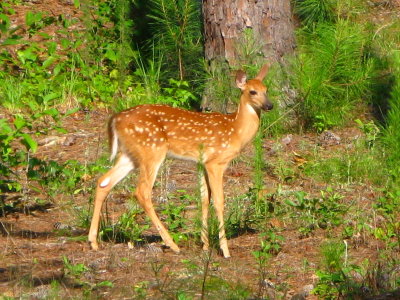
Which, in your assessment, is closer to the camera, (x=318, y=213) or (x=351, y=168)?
(x=318, y=213)

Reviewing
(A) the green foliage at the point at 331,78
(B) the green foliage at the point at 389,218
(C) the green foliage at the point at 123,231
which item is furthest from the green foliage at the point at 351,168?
(C) the green foliage at the point at 123,231

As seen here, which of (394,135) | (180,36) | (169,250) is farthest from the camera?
(180,36)

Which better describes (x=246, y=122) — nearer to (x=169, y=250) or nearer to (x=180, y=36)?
(x=169, y=250)

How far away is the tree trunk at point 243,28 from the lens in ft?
32.6

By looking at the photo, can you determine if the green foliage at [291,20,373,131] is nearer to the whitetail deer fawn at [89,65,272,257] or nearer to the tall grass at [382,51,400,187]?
the tall grass at [382,51,400,187]

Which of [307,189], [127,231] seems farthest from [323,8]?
[127,231]

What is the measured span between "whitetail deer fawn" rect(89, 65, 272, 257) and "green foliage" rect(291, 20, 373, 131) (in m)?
2.29

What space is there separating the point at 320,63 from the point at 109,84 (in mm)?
2444

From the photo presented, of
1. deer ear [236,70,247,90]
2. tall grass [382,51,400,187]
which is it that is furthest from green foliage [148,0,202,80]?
deer ear [236,70,247,90]

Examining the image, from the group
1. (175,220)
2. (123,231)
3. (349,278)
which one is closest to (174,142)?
(175,220)

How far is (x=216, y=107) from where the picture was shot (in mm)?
10031

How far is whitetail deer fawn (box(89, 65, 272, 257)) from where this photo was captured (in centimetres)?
722

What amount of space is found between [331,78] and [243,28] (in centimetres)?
103

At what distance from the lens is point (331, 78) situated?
998cm
